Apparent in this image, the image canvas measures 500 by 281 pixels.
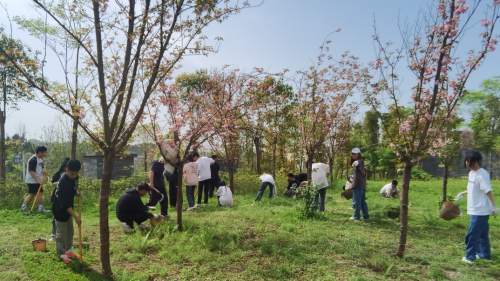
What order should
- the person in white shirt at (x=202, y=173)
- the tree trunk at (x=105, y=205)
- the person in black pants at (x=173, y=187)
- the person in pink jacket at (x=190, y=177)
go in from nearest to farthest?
1. the tree trunk at (x=105, y=205)
2. the person in black pants at (x=173, y=187)
3. the person in pink jacket at (x=190, y=177)
4. the person in white shirt at (x=202, y=173)

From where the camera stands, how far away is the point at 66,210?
419 cm

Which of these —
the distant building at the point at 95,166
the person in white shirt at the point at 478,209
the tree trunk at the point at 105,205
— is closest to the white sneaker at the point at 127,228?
the tree trunk at the point at 105,205

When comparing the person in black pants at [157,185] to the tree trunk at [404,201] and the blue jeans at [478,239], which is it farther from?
the blue jeans at [478,239]

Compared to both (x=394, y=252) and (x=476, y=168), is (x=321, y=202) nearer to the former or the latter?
(x=394, y=252)

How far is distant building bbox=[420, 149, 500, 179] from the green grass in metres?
14.8

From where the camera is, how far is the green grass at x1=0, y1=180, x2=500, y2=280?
12.8 feet

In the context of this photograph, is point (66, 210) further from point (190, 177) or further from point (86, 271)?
point (190, 177)

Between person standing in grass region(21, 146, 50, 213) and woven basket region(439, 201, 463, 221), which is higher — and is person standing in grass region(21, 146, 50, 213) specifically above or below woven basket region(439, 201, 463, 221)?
above

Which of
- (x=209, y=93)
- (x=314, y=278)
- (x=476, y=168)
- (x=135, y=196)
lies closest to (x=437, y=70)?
(x=476, y=168)

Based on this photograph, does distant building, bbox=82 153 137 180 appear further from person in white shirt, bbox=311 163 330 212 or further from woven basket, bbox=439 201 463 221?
woven basket, bbox=439 201 463 221

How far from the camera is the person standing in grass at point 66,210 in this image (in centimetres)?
413

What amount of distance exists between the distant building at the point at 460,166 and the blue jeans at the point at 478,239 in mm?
16877

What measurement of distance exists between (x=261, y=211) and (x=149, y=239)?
9.68 ft

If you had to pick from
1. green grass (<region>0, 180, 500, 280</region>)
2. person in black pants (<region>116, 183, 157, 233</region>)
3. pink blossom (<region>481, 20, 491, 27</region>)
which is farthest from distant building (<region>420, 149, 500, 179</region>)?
person in black pants (<region>116, 183, 157, 233</region>)
